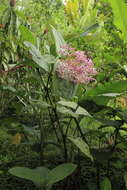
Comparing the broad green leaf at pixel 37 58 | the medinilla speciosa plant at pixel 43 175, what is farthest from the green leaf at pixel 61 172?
the broad green leaf at pixel 37 58

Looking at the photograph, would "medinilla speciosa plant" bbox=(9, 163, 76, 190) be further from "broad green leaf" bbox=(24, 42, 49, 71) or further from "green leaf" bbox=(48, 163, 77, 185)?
"broad green leaf" bbox=(24, 42, 49, 71)

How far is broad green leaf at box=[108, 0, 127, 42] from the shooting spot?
1.55 metres

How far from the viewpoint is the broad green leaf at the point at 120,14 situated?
61.1 inches

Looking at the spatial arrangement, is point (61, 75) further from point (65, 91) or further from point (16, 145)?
point (16, 145)

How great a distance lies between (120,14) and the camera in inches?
61.7

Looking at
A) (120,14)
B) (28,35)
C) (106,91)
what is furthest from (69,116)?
(120,14)

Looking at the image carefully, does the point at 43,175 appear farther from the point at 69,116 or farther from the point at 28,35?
the point at 28,35

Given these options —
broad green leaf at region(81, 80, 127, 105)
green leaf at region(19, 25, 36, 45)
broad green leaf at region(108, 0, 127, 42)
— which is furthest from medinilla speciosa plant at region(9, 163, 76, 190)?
broad green leaf at region(108, 0, 127, 42)

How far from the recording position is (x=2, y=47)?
255cm

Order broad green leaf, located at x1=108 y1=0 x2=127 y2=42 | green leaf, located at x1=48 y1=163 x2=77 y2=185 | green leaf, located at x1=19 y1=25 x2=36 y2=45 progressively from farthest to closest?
broad green leaf, located at x1=108 y1=0 x2=127 y2=42, green leaf, located at x1=19 y1=25 x2=36 y2=45, green leaf, located at x1=48 y1=163 x2=77 y2=185

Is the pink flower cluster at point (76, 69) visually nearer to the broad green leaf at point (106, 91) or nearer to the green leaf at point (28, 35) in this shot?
the broad green leaf at point (106, 91)

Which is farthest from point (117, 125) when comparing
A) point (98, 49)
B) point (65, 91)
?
point (98, 49)

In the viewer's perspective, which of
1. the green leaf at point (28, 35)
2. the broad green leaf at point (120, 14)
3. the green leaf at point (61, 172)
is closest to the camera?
the green leaf at point (61, 172)

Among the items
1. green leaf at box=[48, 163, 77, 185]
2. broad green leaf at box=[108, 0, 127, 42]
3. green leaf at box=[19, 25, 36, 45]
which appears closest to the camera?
green leaf at box=[48, 163, 77, 185]
